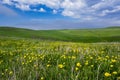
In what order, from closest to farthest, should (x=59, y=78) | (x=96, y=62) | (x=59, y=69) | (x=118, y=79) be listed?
(x=118, y=79) < (x=59, y=78) < (x=59, y=69) < (x=96, y=62)

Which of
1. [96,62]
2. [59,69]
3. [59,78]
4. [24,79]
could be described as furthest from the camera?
[96,62]

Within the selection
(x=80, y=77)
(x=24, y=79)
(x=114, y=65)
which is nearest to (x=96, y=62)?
(x=114, y=65)

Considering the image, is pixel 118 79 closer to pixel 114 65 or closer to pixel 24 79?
pixel 114 65

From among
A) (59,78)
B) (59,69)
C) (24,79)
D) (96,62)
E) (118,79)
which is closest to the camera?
(118,79)

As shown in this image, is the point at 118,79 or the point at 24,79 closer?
the point at 118,79

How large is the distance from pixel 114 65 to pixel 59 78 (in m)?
1.78

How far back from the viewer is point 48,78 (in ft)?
19.4

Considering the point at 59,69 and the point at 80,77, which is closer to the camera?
the point at 80,77

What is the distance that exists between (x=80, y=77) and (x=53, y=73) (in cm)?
99

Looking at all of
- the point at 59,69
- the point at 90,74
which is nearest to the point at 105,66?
the point at 90,74

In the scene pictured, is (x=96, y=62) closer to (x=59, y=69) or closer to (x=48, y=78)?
(x=59, y=69)

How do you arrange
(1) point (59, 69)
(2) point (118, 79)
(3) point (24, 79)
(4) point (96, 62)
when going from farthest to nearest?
(4) point (96, 62) → (1) point (59, 69) → (3) point (24, 79) → (2) point (118, 79)

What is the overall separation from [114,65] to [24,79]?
252cm

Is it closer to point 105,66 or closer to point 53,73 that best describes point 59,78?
point 53,73
